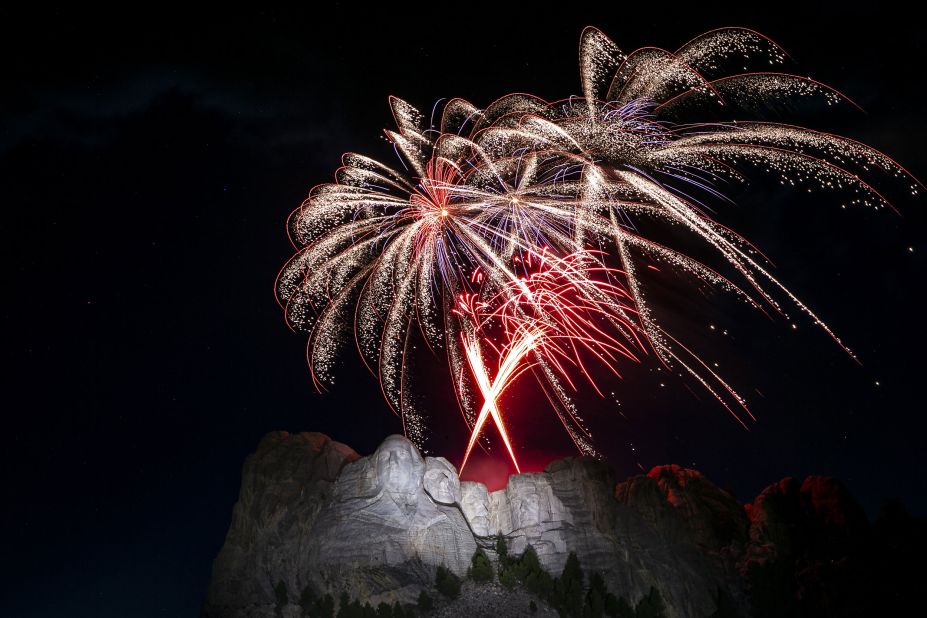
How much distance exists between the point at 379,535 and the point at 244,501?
1086 centimetres

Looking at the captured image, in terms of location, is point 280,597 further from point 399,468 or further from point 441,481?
point 441,481

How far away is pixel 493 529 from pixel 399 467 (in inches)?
309

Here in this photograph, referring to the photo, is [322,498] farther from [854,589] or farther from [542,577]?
[854,589]

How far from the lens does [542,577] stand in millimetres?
41438

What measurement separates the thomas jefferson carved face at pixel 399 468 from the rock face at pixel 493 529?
80 millimetres

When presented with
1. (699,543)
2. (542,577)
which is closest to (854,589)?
(699,543)

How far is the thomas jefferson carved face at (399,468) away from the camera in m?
43.3

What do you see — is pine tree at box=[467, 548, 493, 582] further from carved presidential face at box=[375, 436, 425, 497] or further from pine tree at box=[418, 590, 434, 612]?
carved presidential face at box=[375, 436, 425, 497]

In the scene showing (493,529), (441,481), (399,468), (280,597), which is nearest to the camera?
(280,597)

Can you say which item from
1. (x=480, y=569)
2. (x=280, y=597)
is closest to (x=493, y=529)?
(x=480, y=569)

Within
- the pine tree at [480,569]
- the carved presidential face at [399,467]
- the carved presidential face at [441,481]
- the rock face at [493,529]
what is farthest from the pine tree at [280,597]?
the pine tree at [480,569]

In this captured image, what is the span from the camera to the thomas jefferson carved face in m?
43.3

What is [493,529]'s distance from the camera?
1812 inches

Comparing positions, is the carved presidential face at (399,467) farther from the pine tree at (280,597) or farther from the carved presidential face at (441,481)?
the pine tree at (280,597)
